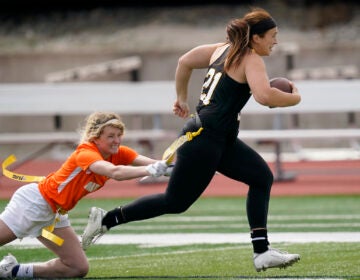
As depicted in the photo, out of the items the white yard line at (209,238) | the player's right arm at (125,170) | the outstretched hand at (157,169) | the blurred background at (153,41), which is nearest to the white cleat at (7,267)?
the player's right arm at (125,170)

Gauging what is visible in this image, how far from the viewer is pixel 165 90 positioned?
1697 cm

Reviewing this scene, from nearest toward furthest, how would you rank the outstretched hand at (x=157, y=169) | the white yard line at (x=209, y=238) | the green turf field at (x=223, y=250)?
the outstretched hand at (x=157, y=169)
the green turf field at (x=223, y=250)
the white yard line at (x=209, y=238)

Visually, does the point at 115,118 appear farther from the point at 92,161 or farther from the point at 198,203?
the point at 198,203

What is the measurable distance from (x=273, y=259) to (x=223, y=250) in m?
2.02

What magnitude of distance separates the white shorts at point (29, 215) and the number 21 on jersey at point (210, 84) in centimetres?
115

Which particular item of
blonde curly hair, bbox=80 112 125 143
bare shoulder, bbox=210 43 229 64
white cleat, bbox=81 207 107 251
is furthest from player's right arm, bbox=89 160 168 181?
bare shoulder, bbox=210 43 229 64

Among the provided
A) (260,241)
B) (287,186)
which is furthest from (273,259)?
(287,186)

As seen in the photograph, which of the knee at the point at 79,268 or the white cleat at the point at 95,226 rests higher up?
the white cleat at the point at 95,226

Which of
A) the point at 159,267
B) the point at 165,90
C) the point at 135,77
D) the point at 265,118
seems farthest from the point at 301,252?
the point at 135,77

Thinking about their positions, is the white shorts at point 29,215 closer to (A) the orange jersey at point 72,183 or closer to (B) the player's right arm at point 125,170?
(A) the orange jersey at point 72,183

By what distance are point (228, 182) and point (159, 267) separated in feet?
31.0

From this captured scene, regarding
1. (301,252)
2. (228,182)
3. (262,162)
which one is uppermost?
(262,162)

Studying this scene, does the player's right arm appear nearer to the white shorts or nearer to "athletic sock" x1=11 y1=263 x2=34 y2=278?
the white shorts

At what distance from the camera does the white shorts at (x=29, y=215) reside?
7.15 metres
